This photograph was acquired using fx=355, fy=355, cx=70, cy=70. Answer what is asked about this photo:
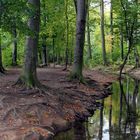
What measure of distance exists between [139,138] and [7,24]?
5825 millimetres

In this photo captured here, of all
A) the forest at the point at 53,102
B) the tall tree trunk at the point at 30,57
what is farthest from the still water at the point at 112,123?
the tall tree trunk at the point at 30,57

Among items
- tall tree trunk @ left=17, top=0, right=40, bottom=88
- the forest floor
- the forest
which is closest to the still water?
the forest

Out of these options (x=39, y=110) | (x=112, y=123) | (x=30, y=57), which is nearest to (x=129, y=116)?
(x=112, y=123)

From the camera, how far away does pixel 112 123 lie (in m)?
14.0

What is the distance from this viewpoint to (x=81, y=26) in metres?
20.6

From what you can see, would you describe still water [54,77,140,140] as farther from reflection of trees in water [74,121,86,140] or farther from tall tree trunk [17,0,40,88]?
tall tree trunk [17,0,40,88]

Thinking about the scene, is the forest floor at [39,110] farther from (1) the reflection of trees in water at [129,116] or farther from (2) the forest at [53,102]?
(1) the reflection of trees in water at [129,116]

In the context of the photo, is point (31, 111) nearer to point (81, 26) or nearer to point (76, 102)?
point (76, 102)

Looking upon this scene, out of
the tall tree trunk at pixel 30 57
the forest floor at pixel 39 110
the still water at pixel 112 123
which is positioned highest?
the tall tree trunk at pixel 30 57

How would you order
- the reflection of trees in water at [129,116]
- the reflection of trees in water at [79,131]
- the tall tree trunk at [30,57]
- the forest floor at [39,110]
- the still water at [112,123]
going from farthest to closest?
1. the tall tree trunk at [30,57]
2. the reflection of trees in water at [129,116]
3. the still water at [112,123]
4. the reflection of trees in water at [79,131]
5. the forest floor at [39,110]

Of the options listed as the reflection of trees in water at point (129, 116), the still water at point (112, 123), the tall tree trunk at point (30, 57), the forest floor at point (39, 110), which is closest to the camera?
the forest floor at point (39, 110)

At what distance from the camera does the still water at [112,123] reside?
12016 millimetres

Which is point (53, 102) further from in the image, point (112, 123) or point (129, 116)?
point (129, 116)

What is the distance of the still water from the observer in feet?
39.4
